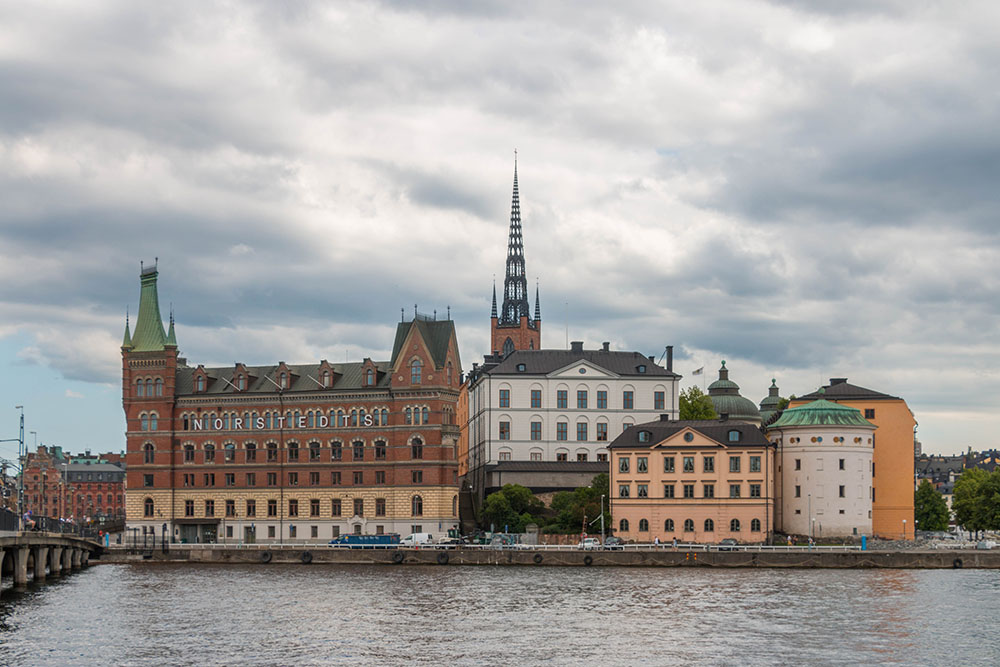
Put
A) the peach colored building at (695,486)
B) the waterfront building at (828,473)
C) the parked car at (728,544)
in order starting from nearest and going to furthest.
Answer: the parked car at (728,544) < the peach colored building at (695,486) < the waterfront building at (828,473)

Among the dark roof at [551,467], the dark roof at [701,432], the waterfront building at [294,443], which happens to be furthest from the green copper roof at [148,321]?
the dark roof at [701,432]

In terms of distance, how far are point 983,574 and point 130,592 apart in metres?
67.1

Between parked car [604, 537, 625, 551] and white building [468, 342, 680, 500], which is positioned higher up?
white building [468, 342, 680, 500]

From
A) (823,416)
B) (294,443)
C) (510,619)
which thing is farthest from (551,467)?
(510,619)

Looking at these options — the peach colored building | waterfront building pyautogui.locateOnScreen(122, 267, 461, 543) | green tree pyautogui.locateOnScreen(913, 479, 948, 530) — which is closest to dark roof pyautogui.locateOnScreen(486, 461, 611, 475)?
waterfront building pyautogui.locateOnScreen(122, 267, 461, 543)

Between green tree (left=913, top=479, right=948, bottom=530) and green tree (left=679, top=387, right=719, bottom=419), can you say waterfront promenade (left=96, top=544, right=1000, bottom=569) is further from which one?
green tree (left=913, top=479, right=948, bottom=530)

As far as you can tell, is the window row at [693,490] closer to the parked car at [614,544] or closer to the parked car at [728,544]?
the parked car at [728,544]

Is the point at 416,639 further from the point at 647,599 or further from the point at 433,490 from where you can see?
the point at 433,490

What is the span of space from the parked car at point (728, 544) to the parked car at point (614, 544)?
8.69 metres

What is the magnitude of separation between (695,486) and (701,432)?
205 inches

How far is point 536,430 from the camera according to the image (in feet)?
471

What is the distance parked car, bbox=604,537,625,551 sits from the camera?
376 feet

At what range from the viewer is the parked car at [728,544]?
4444 inches

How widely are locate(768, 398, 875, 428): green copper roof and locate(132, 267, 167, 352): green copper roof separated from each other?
67260mm
